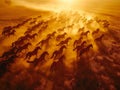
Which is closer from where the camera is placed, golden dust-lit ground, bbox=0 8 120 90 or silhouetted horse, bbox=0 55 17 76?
golden dust-lit ground, bbox=0 8 120 90

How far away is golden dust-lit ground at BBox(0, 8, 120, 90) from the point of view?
870cm

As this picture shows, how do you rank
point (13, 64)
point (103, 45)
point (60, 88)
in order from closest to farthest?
1. point (60, 88)
2. point (13, 64)
3. point (103, 45)

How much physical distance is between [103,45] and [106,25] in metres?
4.23

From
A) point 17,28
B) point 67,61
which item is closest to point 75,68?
point 67,61

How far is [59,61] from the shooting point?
32.9 feet

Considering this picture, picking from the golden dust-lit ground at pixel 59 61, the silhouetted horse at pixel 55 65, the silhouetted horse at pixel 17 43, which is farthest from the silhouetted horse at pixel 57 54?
the silhouetted horse at pixel 17 43

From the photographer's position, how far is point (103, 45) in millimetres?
12344

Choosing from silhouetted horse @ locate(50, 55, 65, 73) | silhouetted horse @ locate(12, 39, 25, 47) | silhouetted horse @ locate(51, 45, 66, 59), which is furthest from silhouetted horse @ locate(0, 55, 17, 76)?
silhouetted horse @ locate(51, 45, 66, 59)

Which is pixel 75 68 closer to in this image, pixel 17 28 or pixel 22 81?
pixel 22 81

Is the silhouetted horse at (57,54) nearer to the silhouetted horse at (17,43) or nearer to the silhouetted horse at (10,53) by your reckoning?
the silhouetted horse at (10,53)

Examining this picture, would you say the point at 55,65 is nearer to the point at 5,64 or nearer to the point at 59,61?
the point at 59,61

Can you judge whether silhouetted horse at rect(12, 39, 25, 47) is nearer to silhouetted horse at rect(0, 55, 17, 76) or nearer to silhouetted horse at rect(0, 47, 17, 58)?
silhouetted horse at rect(0, 47, 17, 58)

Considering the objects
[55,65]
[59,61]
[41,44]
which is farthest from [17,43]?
[55,65]

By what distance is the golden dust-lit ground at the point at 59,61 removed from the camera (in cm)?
870
